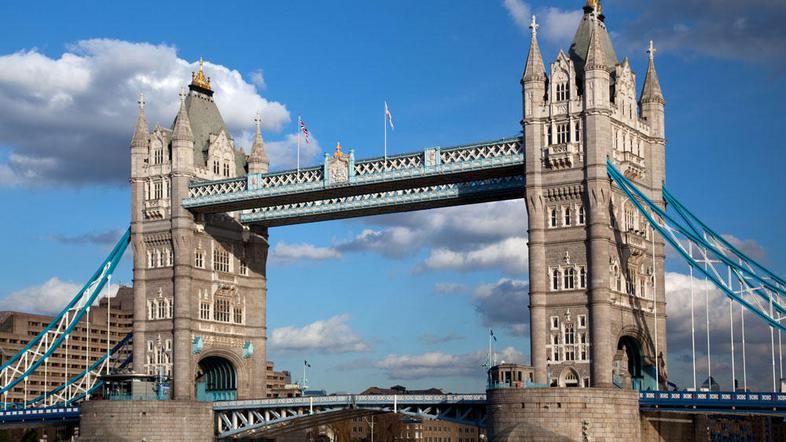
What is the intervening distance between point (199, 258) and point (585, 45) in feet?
122

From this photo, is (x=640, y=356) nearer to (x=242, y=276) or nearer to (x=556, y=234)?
(x=556, y=234)

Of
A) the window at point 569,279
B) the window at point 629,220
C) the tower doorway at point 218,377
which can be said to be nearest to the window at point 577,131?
the window at point 629,220

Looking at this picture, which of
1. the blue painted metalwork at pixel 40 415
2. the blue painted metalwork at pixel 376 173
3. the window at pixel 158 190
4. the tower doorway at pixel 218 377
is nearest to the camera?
the blue painted metalwork at pixel 376 173

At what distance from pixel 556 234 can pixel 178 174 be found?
3437cm

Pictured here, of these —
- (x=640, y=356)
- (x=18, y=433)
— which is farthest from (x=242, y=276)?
(x=18, y=433)

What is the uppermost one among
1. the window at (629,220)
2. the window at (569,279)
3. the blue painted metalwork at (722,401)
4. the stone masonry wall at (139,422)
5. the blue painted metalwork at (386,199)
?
the blue painted metalwork at (386,199)

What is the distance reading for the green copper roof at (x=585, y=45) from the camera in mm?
90119

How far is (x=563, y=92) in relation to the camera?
8869 cm

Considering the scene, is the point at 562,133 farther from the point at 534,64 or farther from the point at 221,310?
the point at 221,310

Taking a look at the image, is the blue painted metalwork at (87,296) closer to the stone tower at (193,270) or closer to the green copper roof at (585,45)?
the stone tower at (193,270)

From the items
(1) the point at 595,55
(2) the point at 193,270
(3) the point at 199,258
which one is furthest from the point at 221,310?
(1) the point at 595,55

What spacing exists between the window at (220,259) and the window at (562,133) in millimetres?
34108

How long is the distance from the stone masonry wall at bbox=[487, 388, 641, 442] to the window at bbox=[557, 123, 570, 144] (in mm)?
17608

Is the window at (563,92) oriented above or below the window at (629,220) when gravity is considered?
above
